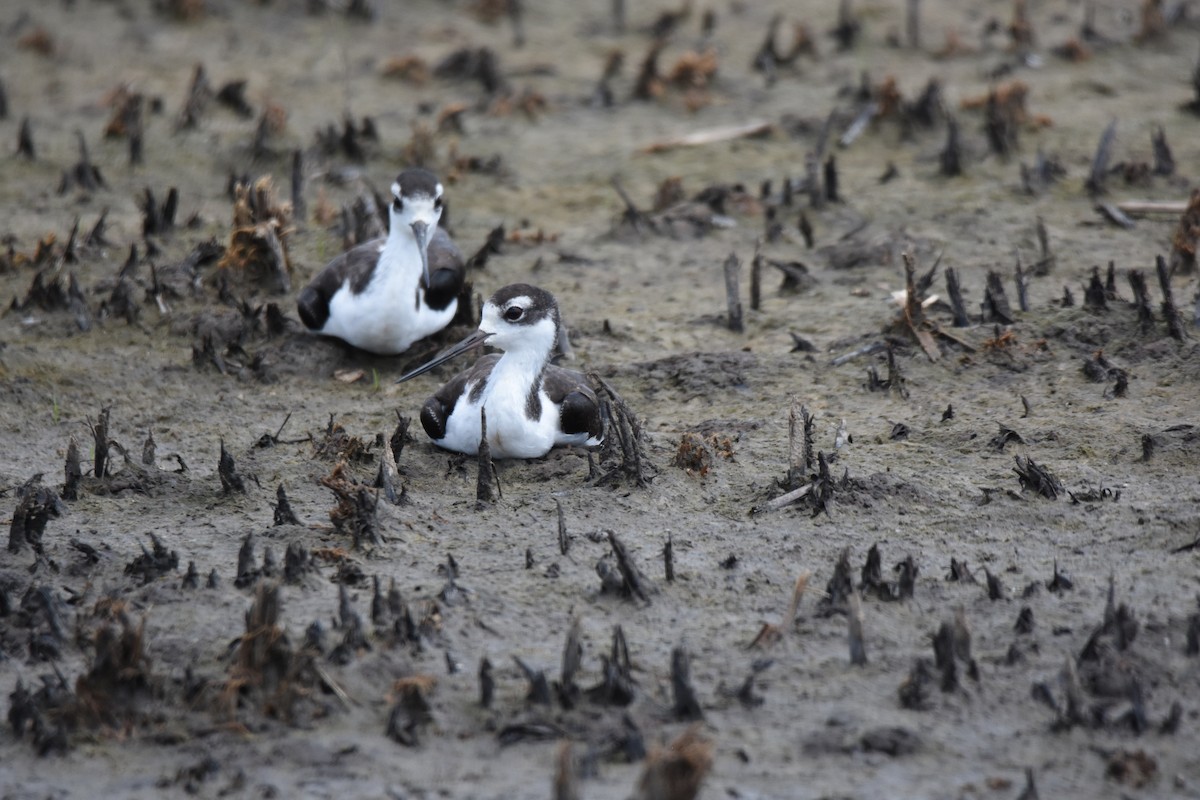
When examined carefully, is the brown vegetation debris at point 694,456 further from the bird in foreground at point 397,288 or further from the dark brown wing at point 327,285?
the dark brown wing at point 327,285

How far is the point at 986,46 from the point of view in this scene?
39.0 ft

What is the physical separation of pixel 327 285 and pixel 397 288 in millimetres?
470

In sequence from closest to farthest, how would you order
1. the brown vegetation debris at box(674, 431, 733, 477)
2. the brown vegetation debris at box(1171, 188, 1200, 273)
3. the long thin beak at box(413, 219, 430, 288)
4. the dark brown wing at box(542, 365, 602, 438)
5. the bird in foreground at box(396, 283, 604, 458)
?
the brown vegetation debris at box(674, 431, 733, 477) → the bird in foreground at box(396, 283, 604, 458) → the dark brown wing at box(542, 365, 602, 438) → the long thin beak at box(413, 219, 430, 288) → the brown vegetation debris at box(1171, 188, 1200, 273)

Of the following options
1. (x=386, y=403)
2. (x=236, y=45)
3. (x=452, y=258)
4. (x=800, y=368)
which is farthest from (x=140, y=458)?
(x=236, y=45)

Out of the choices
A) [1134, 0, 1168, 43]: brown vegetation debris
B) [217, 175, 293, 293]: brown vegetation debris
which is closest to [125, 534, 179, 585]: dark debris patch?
[217, 175, 293, 293]: brown vegetation debris

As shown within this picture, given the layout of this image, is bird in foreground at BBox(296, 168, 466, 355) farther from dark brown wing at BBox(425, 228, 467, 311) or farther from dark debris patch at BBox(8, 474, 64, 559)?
dark debris patch at BBox(8, 474, 64, 559)

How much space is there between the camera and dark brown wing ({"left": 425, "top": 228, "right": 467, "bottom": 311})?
24.8 feet

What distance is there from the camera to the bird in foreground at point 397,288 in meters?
7.38

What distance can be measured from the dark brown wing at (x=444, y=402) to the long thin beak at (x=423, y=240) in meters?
0.84

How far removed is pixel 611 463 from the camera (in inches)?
242

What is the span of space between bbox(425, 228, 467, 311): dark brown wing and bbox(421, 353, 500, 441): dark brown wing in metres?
0.89

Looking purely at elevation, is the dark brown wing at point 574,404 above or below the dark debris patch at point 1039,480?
above

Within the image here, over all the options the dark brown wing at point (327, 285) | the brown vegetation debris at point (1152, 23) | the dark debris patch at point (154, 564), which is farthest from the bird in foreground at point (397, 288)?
the brown vegetation debris at point (1152, 23)

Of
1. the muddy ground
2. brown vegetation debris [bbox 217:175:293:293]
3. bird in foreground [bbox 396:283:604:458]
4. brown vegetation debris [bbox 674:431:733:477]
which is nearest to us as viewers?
the muddy ground
